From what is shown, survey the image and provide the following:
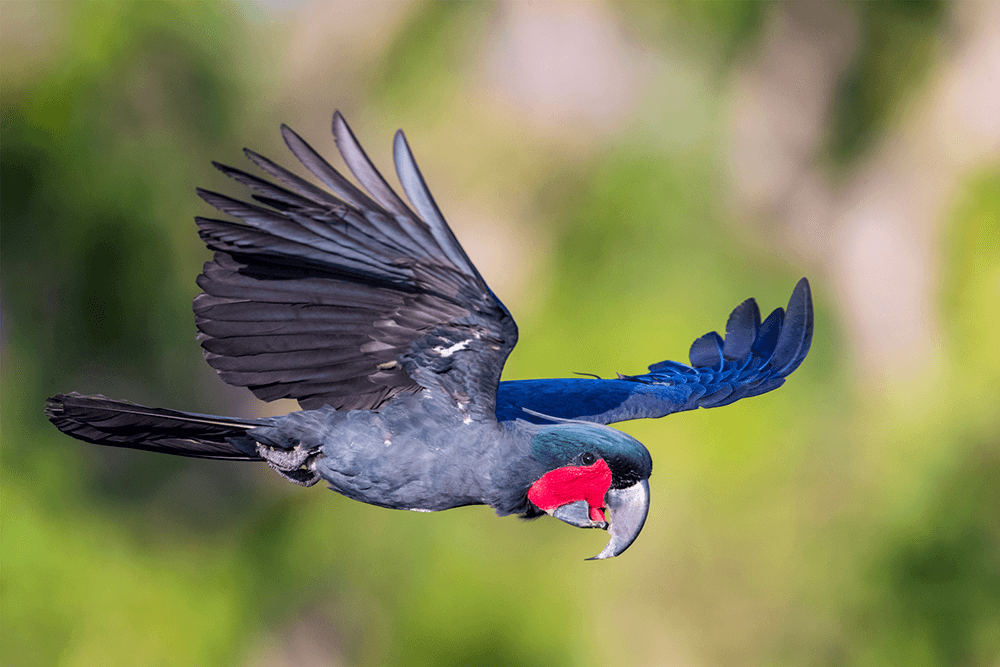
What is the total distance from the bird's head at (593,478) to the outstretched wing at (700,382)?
15 cm

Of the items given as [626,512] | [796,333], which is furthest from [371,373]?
[796,333]

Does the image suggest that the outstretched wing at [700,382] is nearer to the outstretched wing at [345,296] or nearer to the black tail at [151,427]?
the outstretched wing at [345,296]

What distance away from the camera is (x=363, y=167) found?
5.05 feet

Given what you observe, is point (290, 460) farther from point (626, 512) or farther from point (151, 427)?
point (626, 512)

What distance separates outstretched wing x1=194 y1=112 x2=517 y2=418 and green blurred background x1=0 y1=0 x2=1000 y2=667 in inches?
176

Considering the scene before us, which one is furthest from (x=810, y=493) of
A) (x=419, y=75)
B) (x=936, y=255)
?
(x=419, y=75)

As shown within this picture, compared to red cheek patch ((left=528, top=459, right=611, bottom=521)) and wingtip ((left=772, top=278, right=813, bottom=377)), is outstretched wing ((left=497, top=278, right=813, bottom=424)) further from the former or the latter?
red cheek patch ((left=528, top=459, right=611, bottom=521))

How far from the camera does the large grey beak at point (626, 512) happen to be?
6.37ft

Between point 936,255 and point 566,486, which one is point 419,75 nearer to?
point 936,255

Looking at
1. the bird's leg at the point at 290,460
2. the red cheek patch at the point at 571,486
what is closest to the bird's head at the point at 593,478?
the red cheek patch at the point at 571,486

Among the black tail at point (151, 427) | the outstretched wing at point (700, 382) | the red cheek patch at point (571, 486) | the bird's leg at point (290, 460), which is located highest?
the outstretched wing at point (700, 382)

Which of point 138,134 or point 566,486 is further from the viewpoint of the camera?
point 138,134

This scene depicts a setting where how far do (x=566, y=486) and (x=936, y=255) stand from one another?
594 cm

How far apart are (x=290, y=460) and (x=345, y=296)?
506 mm
